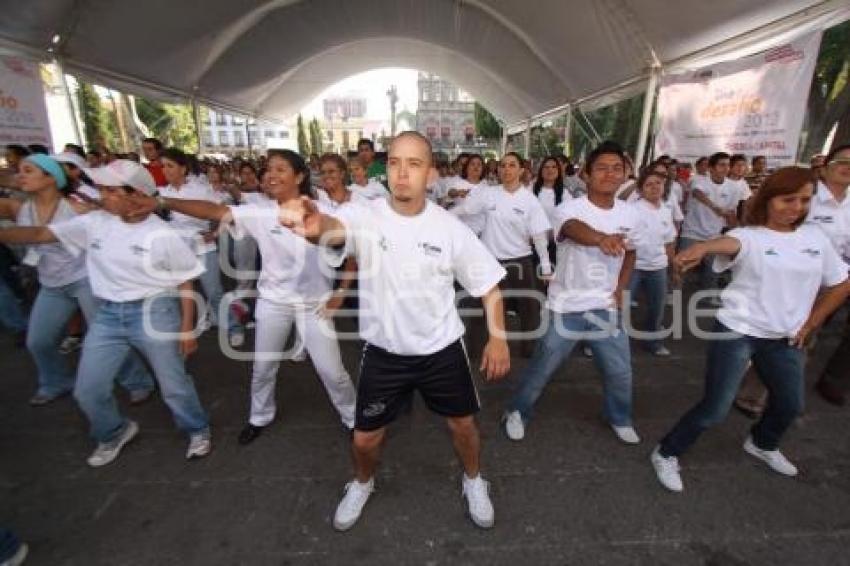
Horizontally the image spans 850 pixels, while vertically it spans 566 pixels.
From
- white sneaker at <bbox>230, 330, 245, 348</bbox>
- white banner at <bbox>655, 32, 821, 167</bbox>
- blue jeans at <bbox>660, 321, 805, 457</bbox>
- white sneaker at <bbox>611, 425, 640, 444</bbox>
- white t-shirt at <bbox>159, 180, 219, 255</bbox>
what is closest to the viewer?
blue jeans at <bbox>660, 321, 805, 457</bbox>

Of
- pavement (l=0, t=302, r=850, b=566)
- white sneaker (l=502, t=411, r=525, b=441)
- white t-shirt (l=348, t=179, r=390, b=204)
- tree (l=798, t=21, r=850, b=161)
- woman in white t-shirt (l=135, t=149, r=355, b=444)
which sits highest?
tree (l=798, t=21, r=850, b=161)

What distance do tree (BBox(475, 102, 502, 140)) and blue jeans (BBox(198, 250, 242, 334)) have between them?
50426 mm

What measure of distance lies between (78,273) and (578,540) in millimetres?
4029

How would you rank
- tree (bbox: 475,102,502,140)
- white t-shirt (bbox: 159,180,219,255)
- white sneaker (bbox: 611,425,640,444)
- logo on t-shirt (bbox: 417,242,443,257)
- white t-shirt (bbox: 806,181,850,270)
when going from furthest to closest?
tree (bbox: 475,102,502,140) → white t-shirt (bbox: 159,180,219,255) → white t-shirt (bbox: 806,181,850,270) → white sneaker (bbox: 611,425,640,444) → logo on t-shirt (bbox: 417,242,443,257)

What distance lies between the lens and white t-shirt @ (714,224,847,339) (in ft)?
8.32

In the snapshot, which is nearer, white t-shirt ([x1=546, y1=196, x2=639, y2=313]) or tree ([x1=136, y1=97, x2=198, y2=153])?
white t-shirt ([x1=546, y1=196, x2=639, y2=313])

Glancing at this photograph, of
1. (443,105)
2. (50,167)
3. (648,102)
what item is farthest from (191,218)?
(443,105)

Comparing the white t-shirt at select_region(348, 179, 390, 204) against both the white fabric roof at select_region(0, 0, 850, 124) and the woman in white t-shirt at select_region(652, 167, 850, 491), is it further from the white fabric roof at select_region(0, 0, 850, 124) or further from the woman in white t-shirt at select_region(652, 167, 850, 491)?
the white fabric roof at select_region(0, 0, 850, 124)

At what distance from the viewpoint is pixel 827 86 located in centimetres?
1667

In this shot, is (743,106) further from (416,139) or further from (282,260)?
(282,260)

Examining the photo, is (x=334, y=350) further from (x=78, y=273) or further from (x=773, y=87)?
(x=773, y=87)

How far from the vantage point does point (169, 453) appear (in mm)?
3234

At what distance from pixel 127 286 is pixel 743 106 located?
8.26m

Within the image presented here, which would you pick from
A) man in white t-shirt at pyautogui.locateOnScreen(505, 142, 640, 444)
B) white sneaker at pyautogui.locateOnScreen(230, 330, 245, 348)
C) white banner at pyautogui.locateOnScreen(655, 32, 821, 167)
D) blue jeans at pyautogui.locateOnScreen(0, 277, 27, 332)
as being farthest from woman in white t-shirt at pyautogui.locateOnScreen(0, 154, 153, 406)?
white banner at pyautogui.locateOnScreen(655, 32, 821, 167)
